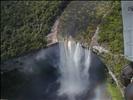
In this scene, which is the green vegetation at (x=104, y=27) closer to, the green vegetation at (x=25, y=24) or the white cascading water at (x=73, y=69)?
the white cascading water at (x=73, y=69)

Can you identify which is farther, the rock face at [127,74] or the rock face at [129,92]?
the rock face at [127,74]

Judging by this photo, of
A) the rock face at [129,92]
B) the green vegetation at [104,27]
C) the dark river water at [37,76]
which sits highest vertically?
the green vegetation at [104,27]

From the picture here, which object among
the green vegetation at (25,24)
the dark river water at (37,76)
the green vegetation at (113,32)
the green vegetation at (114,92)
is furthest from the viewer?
the green vegetation at (25,24)

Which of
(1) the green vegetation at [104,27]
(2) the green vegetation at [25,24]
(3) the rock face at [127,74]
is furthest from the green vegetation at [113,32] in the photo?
(2) the green vegetation at [25,24]

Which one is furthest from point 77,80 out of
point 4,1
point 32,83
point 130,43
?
point 4,1

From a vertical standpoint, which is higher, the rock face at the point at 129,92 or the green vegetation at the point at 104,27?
the green vegetation at the point at 104,27

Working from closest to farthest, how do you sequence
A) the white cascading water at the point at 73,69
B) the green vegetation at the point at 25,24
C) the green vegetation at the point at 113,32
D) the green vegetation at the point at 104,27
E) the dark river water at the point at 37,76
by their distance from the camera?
the green vegetation at the point at 104,27, the green vegetation at the point at 113,32, the white cascading water at the point at 73,69, the dark river water at the point at 37,76, the green vegetation at the point at 25,24
